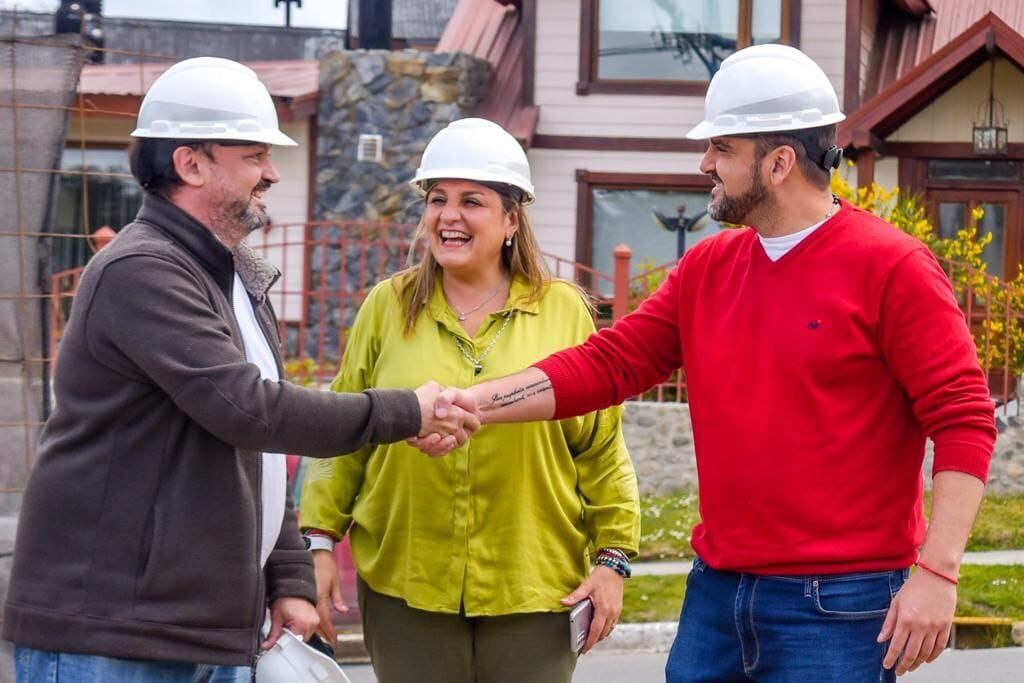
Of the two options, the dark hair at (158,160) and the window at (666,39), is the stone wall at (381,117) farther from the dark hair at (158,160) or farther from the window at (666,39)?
the dark hair at (158,160)

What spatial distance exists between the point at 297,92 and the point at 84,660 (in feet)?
47.1

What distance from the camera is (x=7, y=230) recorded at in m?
6.05

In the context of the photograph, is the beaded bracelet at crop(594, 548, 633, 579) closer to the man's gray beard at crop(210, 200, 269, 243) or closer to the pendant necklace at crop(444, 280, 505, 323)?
the pendant necklace at crop(444, 280, 505, 323)

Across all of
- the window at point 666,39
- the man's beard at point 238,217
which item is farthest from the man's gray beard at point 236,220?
the window at point 666,39

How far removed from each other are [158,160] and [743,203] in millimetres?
1434

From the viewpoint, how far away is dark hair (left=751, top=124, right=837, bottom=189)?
3.90m

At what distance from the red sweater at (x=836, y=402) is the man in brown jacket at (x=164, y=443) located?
95 cm

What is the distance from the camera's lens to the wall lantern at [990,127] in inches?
627

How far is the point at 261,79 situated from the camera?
18.5 m

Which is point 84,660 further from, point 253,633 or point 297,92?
point 297,92

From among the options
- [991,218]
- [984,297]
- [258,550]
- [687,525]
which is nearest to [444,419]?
[258,550]

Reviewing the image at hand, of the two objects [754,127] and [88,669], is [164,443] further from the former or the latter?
[754,127]

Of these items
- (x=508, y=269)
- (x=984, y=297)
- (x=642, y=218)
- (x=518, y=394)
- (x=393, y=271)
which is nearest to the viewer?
(x=518, y=394)

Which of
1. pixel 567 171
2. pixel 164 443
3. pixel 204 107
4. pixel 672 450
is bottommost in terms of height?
pixel 672 450
